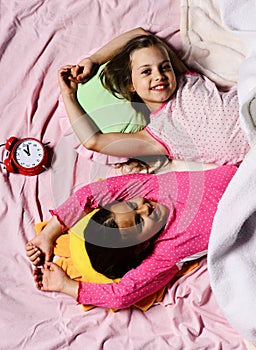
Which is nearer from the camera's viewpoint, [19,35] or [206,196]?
[206,196]

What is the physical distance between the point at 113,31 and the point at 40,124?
311 mm

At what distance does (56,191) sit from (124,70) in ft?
1.07

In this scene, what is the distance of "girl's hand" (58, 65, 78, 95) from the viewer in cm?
144

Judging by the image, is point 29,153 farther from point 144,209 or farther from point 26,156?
point 144,209

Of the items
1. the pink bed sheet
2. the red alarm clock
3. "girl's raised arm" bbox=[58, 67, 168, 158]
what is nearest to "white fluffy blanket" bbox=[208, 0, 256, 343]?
the pink bed sheet

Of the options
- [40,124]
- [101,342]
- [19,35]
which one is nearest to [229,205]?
[101,342]

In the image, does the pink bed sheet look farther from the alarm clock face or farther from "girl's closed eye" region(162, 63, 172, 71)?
"girl's closed eye" region(162, 63, 172, 71)

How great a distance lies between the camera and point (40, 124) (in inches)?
56.7

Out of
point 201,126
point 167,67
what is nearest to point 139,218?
point 201,126

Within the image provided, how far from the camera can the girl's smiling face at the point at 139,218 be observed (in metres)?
1.24

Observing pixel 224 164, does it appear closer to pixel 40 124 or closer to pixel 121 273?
pixel 121 273

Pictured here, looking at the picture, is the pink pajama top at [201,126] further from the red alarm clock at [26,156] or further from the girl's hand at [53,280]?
the girl's hand at [53,280]

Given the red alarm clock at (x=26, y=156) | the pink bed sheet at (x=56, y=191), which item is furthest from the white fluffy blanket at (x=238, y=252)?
the red alarm clock at (x=26, y=156)

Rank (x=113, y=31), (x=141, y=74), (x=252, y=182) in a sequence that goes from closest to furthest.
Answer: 1. (x=252, y=182)
2. (x=141, y=74)
3. (x=113, y=31)
